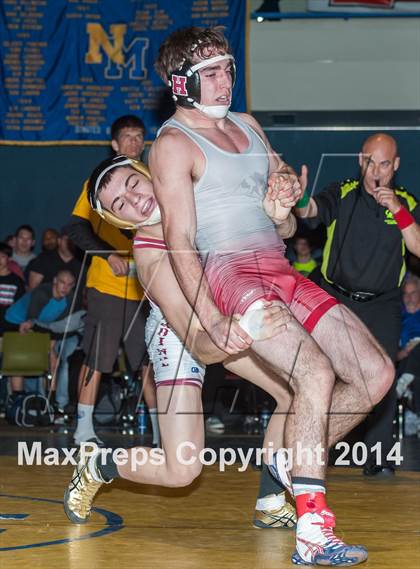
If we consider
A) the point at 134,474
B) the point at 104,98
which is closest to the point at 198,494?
the point at 134,474

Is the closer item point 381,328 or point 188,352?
point 188,352

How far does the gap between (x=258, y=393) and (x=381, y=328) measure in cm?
347

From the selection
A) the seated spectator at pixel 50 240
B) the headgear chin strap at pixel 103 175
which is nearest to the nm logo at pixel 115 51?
the seated spectator at pixel 50 240

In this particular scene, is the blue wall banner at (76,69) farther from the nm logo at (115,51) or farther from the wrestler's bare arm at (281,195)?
the wrestler's bare arm at (281,195)

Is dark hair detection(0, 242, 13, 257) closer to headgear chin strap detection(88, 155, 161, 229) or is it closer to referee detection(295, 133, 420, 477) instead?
referee detection(295, 133, 420, 477)

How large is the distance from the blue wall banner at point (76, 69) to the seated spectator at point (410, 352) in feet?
11.0

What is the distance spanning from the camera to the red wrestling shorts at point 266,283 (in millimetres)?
3824

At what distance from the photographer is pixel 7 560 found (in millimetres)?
3648

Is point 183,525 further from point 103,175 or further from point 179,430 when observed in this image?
point 103,175

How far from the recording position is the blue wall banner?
11.0 m

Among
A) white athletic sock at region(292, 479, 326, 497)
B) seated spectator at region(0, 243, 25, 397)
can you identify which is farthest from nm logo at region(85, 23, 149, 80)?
white athletic sock at region(292, 479, 326, 497)

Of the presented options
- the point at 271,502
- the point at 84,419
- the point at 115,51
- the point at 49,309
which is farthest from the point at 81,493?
the point at 115,51

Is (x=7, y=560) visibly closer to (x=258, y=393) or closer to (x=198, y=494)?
(x=198, y=494)

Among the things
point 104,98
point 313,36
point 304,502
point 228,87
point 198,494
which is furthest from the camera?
point 313,36
